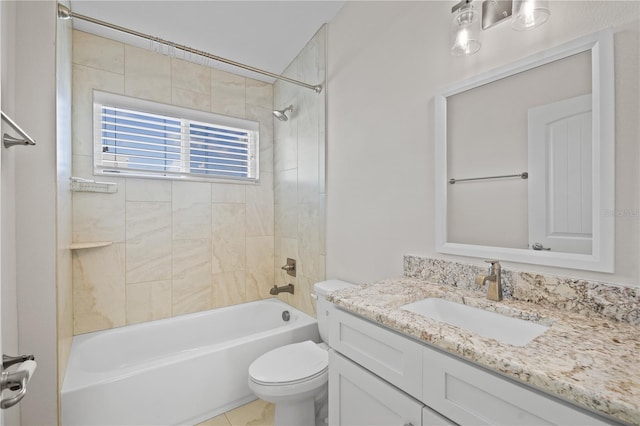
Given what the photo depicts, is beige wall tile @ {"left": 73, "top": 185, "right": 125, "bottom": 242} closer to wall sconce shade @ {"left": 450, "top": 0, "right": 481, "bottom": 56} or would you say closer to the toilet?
the toilet

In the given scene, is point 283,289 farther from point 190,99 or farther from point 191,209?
point 190,99

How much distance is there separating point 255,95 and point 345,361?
2.51 metres

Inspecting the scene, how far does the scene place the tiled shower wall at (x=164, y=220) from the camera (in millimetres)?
2100

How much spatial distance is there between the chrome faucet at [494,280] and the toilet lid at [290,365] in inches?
38.1

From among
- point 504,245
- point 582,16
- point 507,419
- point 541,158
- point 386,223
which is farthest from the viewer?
point 386,223

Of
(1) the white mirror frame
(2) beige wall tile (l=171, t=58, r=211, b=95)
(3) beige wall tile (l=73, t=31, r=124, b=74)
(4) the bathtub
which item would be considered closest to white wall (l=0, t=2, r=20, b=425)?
(4) the bathtub

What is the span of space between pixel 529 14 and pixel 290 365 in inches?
74.7

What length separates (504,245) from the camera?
3.84 feet

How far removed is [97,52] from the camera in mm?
2129

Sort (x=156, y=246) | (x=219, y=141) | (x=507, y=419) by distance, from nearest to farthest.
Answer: (x=507, y=419)
(x=156, y=246)
(x=219, y=141)

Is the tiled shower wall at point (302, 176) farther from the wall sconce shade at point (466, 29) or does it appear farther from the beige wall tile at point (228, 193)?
the wall sconce shade at point (466, 29)

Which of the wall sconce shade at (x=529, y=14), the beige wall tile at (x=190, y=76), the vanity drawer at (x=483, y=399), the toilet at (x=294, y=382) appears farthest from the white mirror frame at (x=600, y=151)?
the beige wall tile at (x=190, y=76)

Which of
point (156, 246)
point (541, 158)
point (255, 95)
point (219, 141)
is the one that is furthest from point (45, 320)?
point (255, 95)

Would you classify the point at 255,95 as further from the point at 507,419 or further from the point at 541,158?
the point at 507,419
